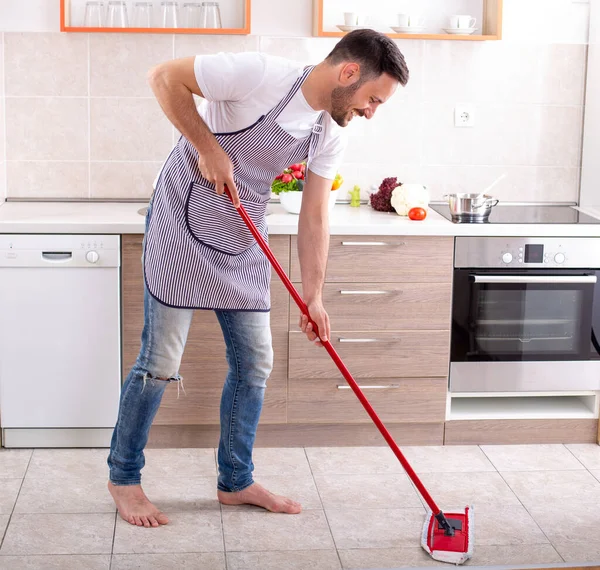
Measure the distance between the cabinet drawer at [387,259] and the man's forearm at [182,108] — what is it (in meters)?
0.83

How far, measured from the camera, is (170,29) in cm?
332

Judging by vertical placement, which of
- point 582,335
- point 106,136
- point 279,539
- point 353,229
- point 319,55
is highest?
point 319,55

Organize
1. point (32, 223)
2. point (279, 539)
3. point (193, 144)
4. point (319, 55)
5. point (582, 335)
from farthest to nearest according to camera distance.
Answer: point (319, 55)
point (582, 335)
point (32, 223)
point (279, 539)
point (193, 144)

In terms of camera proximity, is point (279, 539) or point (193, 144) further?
point (279, 539)

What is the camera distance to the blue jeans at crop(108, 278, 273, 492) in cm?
→ 262

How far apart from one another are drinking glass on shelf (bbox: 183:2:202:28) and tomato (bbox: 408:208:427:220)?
98 cm

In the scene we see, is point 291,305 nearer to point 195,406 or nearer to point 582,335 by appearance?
point 195,406

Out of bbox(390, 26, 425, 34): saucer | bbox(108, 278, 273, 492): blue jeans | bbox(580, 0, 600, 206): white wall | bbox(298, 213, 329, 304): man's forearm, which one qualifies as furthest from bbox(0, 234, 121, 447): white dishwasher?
bbox(580, 0, 600, 206): white wall

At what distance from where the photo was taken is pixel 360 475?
305 centimetres

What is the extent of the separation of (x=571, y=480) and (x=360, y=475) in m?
0.65

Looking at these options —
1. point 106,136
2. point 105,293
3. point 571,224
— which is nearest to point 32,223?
point 105,293

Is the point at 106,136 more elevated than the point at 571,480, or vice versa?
the point at 106,136

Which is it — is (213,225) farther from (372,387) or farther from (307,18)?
(307,18)

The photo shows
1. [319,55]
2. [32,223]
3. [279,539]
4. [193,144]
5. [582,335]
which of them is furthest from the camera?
[319,55]
